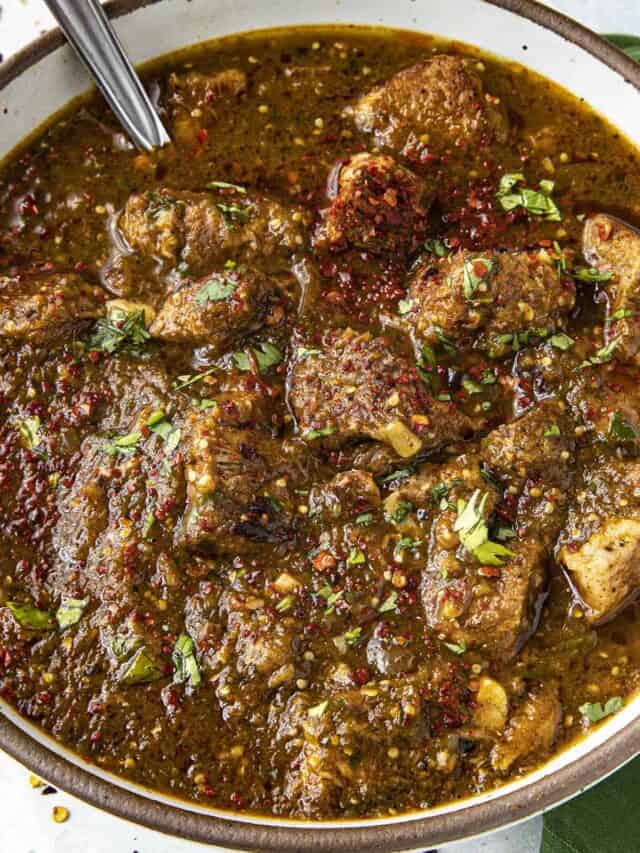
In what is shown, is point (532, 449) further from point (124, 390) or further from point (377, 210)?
point (124, 390)

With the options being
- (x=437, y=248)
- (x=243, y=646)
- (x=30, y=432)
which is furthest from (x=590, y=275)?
(x=30, y=432)

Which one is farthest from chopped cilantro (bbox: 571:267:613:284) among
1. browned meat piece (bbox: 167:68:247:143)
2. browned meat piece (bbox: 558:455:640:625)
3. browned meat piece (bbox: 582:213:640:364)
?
browned meat piece (bbox: 167:68:247:143)

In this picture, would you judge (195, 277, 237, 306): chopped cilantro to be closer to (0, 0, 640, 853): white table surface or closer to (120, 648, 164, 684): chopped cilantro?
(120, 648, 164, 684): chopped cilantro

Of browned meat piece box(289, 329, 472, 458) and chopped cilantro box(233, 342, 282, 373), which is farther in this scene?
chopped cilantro box(233, 342, 282, 373)

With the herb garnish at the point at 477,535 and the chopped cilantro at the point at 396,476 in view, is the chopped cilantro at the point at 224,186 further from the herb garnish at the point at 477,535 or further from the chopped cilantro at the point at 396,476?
the herb garnish at the point at 477,535

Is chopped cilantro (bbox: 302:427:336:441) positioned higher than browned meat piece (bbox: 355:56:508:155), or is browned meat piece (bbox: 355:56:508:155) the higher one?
browned meat piece (bbox: 355:56:508:155)

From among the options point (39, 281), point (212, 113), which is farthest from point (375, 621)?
point (212, 113)

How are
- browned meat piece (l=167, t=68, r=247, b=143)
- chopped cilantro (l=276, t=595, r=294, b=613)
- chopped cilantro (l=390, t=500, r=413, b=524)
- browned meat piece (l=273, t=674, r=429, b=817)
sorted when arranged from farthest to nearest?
browned meat piece (l=167, t=68, r=247, b=143), chopped cilantro (l=390, t=500, r=413, b=524), chopped cilantro (l=276, t=595, r=294, b=613), browned meat piece (l=273, t=674, r=429, b=817)

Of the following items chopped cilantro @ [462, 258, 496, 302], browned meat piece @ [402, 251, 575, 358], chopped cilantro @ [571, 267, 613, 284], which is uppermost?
chopped cilantro @ [462, 258, 496, 302]

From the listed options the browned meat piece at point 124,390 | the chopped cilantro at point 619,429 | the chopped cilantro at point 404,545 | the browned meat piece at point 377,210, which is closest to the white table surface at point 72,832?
the chopped cilantro at point 404,545
